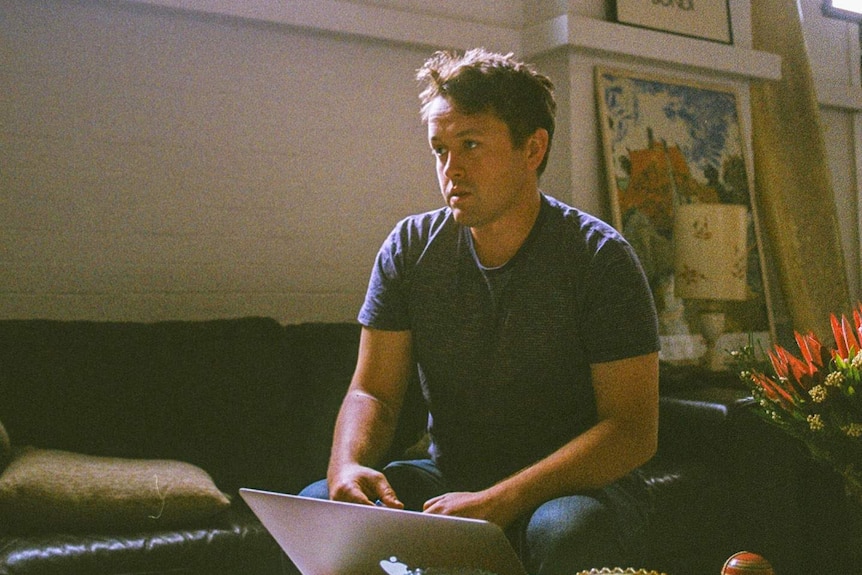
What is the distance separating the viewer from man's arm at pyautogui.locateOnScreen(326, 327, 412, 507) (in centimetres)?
167

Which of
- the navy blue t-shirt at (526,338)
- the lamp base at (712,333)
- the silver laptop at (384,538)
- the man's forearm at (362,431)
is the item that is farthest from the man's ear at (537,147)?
the lamp base at (712,333)

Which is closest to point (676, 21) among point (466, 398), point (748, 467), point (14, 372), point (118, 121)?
point (748, 467)

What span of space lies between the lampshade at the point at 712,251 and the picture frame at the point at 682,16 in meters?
0.84

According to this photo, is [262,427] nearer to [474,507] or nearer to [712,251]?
[474,507]

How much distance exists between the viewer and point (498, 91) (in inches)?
68.6

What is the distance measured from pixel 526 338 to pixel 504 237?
222 mm

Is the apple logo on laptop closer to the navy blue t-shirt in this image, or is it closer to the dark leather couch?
the navy blue t-shirt

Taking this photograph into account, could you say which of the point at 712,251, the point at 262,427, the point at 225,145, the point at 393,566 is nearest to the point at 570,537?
the point at 393,566

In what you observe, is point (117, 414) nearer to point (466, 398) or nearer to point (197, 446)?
point (197, 446)

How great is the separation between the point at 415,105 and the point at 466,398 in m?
1.77

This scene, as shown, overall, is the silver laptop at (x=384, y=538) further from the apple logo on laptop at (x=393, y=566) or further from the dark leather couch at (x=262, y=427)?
the dark leather couch at (x=262, y=427)

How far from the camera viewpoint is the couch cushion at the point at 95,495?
1799 mm

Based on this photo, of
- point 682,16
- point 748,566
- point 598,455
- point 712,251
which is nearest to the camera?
point 748,566

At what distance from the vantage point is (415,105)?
3.23 m
